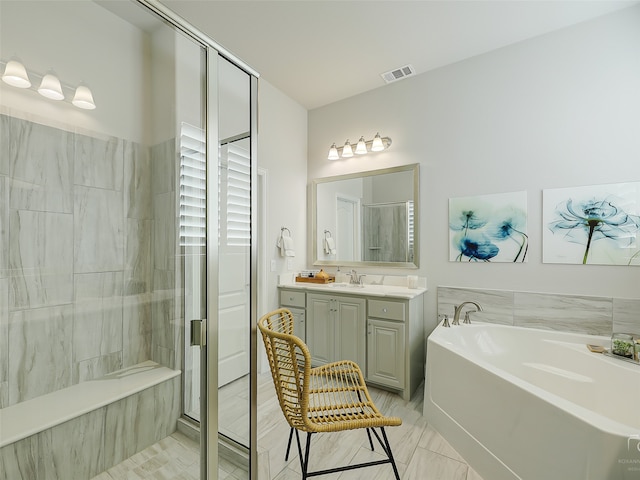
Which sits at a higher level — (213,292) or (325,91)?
(325,91)

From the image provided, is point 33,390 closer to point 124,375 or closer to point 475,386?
point 124,375

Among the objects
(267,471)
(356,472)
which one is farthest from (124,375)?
(356,472)

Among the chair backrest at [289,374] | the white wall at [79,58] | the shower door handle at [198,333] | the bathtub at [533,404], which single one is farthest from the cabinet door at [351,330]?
the white wall at [79,58]

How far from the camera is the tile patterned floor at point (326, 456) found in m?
1.21

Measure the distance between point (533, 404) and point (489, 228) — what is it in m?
1.52

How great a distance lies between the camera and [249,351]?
148cm

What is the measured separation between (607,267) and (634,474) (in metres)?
1.56

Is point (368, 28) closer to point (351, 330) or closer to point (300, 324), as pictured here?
point (351, 330)

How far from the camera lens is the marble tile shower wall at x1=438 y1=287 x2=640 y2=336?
2119mm

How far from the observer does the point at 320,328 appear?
2.89m

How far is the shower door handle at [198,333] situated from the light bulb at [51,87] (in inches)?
38.6

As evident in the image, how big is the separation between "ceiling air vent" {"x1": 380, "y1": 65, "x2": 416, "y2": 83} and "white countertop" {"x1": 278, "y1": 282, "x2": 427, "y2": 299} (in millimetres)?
2042

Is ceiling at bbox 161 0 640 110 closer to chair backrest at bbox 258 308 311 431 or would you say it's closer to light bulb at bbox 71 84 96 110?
light bulb at bbox 71 84 96 110

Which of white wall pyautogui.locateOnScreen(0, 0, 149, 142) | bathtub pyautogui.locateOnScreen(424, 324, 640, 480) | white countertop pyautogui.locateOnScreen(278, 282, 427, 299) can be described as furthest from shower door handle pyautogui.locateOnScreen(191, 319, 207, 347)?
white countertop pyautogui.locateOnScreen(278, 282, 427, 299)
